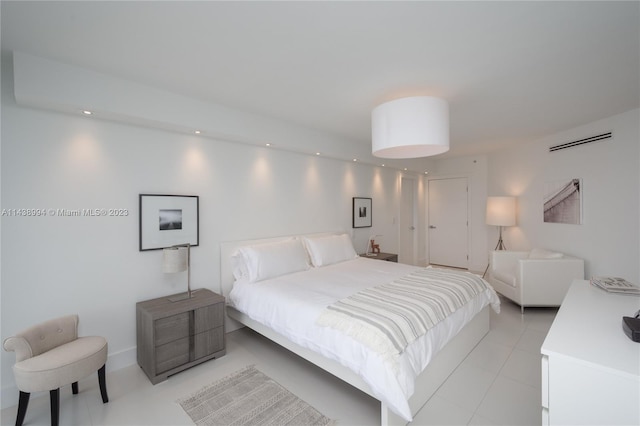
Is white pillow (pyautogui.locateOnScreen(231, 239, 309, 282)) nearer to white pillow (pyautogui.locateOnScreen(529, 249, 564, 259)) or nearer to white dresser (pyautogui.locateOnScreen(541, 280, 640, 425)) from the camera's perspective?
white dresser (pyautogui.locateOnScreen(541, 280, 640, 425))

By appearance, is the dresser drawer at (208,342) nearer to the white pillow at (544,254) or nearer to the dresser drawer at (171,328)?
the dresser drawer at (171,328)

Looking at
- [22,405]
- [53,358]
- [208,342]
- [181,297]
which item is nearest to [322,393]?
[208,342]

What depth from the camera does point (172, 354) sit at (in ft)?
8.18

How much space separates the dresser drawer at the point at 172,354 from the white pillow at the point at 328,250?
1.79 m

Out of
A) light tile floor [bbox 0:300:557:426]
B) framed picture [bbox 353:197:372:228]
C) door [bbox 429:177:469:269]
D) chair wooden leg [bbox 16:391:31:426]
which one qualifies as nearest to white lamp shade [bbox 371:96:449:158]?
Answer: light tile floor [bbox 0:300:557:426]

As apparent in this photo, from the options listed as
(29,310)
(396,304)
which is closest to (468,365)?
(396,304)

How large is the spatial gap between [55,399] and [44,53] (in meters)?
2.37

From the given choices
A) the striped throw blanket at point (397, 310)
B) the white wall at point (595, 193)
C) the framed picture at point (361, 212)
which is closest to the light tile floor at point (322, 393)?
the striped throw blanket at point (397, 310)

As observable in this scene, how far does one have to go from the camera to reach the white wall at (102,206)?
2203 mm

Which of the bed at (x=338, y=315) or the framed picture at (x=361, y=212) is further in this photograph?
the framed picture at (x=361, y=212)

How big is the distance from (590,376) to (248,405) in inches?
80.8

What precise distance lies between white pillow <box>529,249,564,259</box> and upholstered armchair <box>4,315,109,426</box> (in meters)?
5.18

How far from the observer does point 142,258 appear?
9.14ft

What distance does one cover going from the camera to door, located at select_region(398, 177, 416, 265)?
6180mm
